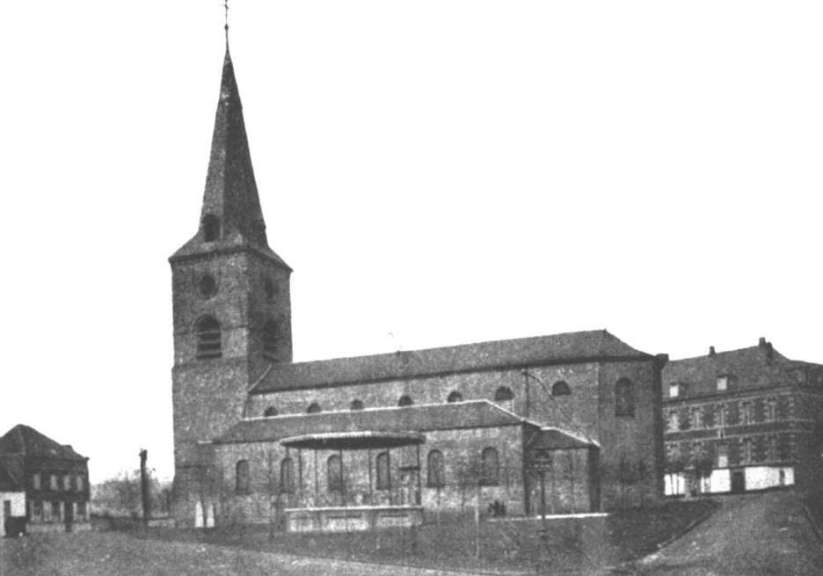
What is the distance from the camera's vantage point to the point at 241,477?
49.2m

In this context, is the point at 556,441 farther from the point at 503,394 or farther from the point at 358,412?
the point at 358,412

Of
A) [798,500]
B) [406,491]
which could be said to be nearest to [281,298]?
[406,491]

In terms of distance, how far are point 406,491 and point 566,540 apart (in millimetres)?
16215

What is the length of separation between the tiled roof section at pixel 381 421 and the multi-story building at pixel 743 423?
19054 mm

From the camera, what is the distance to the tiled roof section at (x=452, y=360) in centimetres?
4631

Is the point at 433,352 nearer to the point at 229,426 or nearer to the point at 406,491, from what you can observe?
the point at 406,491

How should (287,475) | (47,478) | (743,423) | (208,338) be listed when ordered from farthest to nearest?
(47,478)
(743,423)
(208,338)
(287,475)

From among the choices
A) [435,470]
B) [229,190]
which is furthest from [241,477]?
[229,190]

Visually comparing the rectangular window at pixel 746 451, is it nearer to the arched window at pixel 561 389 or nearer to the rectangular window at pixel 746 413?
the rectangular window at pixel 746 413

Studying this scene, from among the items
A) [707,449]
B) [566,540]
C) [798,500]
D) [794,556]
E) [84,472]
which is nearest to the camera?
[794,556]

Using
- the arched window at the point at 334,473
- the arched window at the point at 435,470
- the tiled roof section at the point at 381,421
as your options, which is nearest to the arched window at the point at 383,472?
the tiled roof section at the point at 381,421

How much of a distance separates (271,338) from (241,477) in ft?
27.9

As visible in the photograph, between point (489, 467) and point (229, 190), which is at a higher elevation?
point (229, 190)

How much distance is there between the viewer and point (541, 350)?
47312mm
